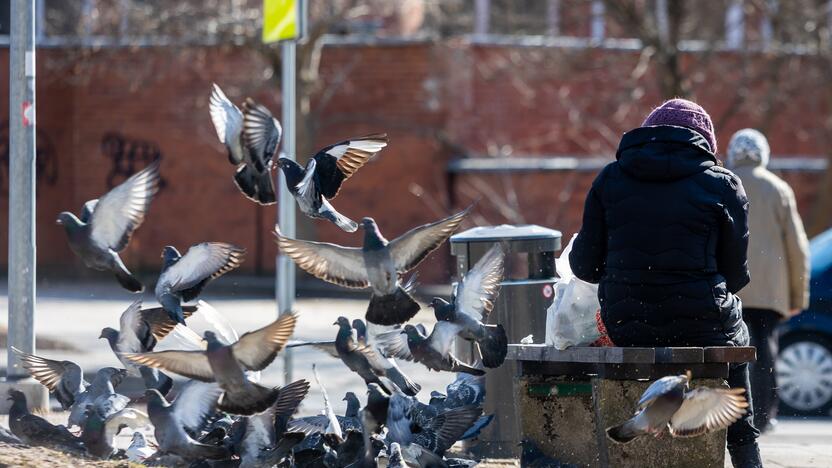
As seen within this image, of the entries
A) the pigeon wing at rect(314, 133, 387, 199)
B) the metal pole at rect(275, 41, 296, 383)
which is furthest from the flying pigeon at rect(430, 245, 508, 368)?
the metal pole at rect(275, 41, 296, 383)

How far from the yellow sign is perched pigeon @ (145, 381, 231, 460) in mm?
4352

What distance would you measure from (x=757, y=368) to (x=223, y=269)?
3800mm

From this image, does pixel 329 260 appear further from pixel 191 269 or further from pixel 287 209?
pixel 287 209

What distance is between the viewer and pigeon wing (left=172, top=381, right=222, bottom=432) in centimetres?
554

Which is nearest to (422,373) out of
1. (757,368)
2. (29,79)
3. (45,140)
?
(757,368)

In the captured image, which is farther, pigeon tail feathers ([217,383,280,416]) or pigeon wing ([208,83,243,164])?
pigeon wing ([208,83,243,164])

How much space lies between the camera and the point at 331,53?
20.7 metres

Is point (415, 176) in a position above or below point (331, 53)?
below

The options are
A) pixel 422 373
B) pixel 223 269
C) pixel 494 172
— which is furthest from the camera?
pixel 494 172

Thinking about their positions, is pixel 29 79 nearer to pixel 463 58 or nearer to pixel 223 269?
pixel 223 269

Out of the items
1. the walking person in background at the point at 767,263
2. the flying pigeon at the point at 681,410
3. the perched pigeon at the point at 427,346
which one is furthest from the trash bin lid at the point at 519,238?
the flying pigeon at the point at 681,410

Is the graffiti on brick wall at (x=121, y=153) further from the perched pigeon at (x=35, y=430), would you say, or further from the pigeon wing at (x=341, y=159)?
the pigeon wing at (x=341, y=159)

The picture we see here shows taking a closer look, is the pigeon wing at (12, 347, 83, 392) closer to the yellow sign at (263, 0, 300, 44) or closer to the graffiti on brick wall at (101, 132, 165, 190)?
the yellow sign at (263, 0, 300, 44)

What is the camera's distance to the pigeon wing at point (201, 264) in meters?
5.91
